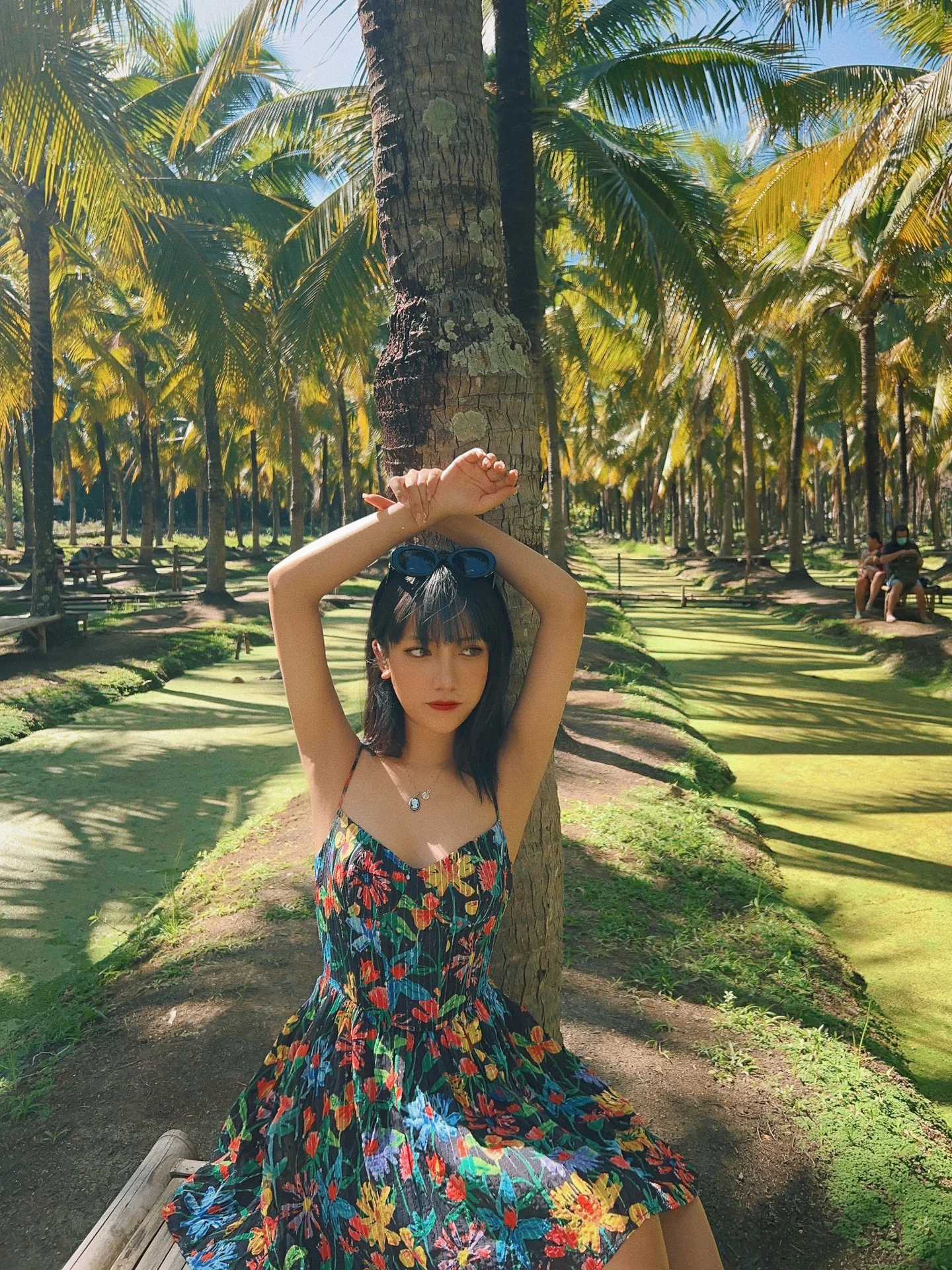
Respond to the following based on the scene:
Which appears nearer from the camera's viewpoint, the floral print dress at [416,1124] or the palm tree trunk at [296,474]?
the floral print dress at [416,1124]

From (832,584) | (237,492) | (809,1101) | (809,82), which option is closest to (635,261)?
(809,82)

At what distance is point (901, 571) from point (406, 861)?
1485 centimetres

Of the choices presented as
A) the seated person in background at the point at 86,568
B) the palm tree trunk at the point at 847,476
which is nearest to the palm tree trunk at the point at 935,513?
the palm tree trunk at the point at 847,476

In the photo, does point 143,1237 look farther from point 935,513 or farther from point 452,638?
point 935,513

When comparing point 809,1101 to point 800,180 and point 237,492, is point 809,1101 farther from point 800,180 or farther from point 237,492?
point 237,492

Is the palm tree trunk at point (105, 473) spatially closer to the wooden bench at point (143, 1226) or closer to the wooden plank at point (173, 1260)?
the wooden bench at point (143, 1226)

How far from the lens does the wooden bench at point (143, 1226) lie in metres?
2.21

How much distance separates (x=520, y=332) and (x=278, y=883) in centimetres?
343

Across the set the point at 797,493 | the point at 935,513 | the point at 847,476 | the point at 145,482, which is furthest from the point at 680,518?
the point at 145,482

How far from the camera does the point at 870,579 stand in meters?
16.3

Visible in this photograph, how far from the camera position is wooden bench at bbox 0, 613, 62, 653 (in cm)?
1190

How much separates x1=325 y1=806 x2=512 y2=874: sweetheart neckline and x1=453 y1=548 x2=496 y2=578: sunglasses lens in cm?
52

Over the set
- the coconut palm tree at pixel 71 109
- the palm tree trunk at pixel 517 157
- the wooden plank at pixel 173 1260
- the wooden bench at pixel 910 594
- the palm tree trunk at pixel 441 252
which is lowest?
the wooden plank at pixel 173 1260

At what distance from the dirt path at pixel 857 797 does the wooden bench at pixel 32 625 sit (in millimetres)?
7639
